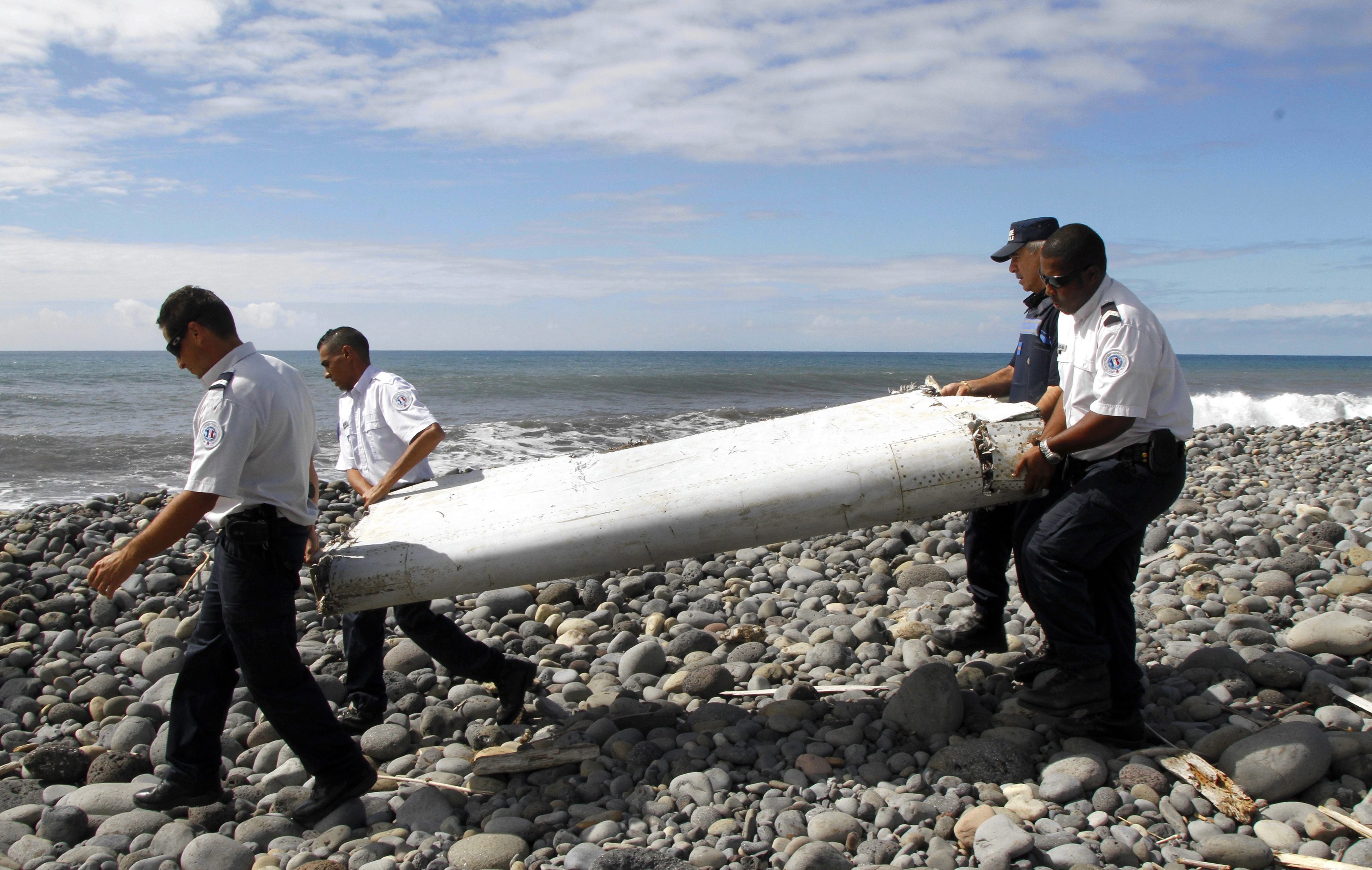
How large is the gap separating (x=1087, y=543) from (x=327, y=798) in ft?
9.71

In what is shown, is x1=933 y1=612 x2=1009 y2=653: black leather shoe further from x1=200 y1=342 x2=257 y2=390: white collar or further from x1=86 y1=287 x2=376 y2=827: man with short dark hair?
x1=200 y1=342 x2=257 y2=390: white collar

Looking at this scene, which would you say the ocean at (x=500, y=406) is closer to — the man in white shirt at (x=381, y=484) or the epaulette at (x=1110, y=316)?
the man in white shirt at (x=381, y=484)

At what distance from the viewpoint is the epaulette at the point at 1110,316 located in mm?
3098

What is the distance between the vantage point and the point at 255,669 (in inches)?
126

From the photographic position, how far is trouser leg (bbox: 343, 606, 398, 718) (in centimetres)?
413

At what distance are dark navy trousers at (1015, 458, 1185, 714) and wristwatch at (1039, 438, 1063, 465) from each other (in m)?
0.10

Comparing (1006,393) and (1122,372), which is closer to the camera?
(1122,372)

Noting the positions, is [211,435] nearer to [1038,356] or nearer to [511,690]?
[511,690]

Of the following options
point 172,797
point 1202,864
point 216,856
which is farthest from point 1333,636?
point 172,797

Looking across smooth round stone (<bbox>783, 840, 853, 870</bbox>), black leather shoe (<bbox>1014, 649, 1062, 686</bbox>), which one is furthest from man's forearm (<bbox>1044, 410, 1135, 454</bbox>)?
smooth round stone (<bbox>783, 840, 853, 870</bbox>)

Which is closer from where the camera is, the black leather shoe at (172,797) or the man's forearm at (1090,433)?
the man's forearm at (1090,433)

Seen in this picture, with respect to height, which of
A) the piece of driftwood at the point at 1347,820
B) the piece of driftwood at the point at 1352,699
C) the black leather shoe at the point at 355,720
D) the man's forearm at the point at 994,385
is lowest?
the black leather shoe at the point at 355,720

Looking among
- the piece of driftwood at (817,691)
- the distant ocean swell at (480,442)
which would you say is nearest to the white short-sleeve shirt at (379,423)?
the piece of driftwood at (817,691)

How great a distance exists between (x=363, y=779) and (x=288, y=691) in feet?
1.51
